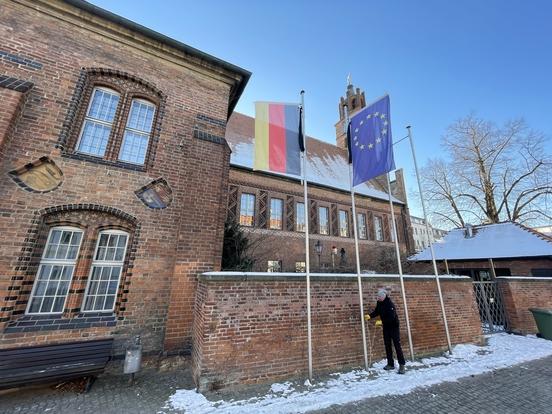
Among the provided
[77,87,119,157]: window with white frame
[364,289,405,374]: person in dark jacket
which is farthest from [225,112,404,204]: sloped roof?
[364,289,405,374]: person in dark jacket

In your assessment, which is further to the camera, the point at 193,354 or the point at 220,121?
the point at 220,121

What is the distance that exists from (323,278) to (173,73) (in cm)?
734

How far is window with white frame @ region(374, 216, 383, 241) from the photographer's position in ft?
79.0

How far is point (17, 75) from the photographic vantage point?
18.9ft

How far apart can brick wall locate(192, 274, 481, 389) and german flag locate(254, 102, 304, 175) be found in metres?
2.75

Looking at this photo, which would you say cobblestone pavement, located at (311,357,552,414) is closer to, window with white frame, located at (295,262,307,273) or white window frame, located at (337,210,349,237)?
window with white frame, located at (295,262,307,273)

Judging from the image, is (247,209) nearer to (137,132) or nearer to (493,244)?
(137,132)

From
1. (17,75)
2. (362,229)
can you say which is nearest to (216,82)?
(17,75)

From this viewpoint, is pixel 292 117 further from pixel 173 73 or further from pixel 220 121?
pixel 173 73

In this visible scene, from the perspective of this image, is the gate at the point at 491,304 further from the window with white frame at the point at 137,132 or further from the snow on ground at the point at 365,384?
the window with white frame at the point at 137,132

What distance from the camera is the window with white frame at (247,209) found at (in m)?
17.7

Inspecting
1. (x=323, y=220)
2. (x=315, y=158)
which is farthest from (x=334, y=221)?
(x=315, y=158)

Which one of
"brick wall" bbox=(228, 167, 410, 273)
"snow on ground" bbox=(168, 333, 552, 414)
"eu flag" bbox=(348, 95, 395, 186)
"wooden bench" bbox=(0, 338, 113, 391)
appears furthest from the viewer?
"brick wall" bbox=(228, 167, 410, 273)

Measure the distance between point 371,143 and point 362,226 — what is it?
58.8 ft
